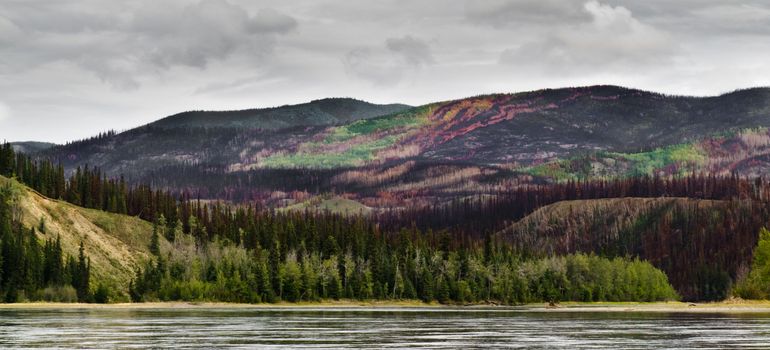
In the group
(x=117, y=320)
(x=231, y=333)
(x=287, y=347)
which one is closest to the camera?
(x=287, y=347)

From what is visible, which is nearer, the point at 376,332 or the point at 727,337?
the point at 727,337

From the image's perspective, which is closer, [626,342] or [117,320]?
[626,342]

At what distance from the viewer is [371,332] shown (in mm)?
132000

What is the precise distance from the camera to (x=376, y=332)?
132 meters

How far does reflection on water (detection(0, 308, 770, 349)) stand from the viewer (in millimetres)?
112312

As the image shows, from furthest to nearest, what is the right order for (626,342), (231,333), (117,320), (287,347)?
1. (117,320)
2. (231,333)
3. (626,342)
4. (287,347)

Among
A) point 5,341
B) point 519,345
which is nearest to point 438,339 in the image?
point 519,345

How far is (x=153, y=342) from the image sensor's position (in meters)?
113

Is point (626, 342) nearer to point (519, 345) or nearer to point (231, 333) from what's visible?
point (519, 345)

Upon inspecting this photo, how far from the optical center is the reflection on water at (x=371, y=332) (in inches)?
4422

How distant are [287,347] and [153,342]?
13298mm

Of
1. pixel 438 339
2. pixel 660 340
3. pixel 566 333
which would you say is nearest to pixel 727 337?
pixel 660 340

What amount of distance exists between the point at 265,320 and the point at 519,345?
5886 centimetres

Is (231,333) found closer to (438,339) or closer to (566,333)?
(438,339)
